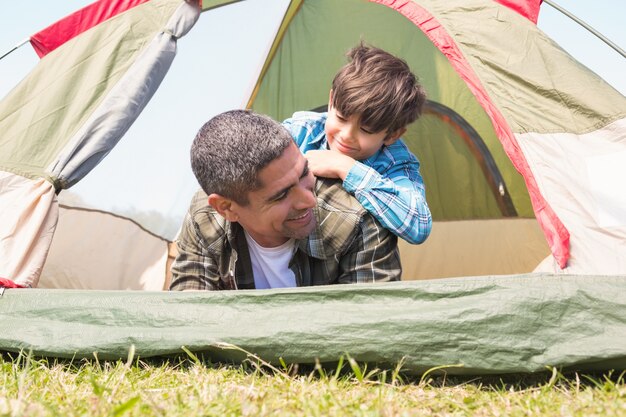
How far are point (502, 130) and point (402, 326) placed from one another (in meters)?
0.86

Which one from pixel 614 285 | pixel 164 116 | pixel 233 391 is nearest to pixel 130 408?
pixel 233 391

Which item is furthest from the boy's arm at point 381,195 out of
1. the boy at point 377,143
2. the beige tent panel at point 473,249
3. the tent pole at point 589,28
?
the beige tent panel at point 473,249

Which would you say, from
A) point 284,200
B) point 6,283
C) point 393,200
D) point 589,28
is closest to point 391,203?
point 393,200

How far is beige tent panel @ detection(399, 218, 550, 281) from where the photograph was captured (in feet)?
10.8

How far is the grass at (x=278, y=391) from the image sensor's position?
1.27 m

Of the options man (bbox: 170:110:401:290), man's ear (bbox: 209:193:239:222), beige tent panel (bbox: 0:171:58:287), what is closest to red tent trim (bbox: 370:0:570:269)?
man (bbox: 170:110:401:290)

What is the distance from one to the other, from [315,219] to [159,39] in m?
1.05

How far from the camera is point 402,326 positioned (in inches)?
60.6

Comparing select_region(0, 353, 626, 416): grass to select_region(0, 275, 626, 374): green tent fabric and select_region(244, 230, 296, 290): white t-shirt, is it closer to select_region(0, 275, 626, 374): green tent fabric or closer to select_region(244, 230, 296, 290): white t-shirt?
select_region(0, 275, 626, 374): green tent fabric

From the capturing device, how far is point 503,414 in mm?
1306

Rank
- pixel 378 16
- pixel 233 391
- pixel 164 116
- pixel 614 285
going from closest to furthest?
pixel 233 391, pixel 614 285, pixel 164 116, pixel 378 16

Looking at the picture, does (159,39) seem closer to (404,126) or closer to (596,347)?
(404,126)

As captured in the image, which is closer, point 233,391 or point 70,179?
point 233,391

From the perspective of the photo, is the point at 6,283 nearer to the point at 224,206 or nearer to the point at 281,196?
the point at 224,206
